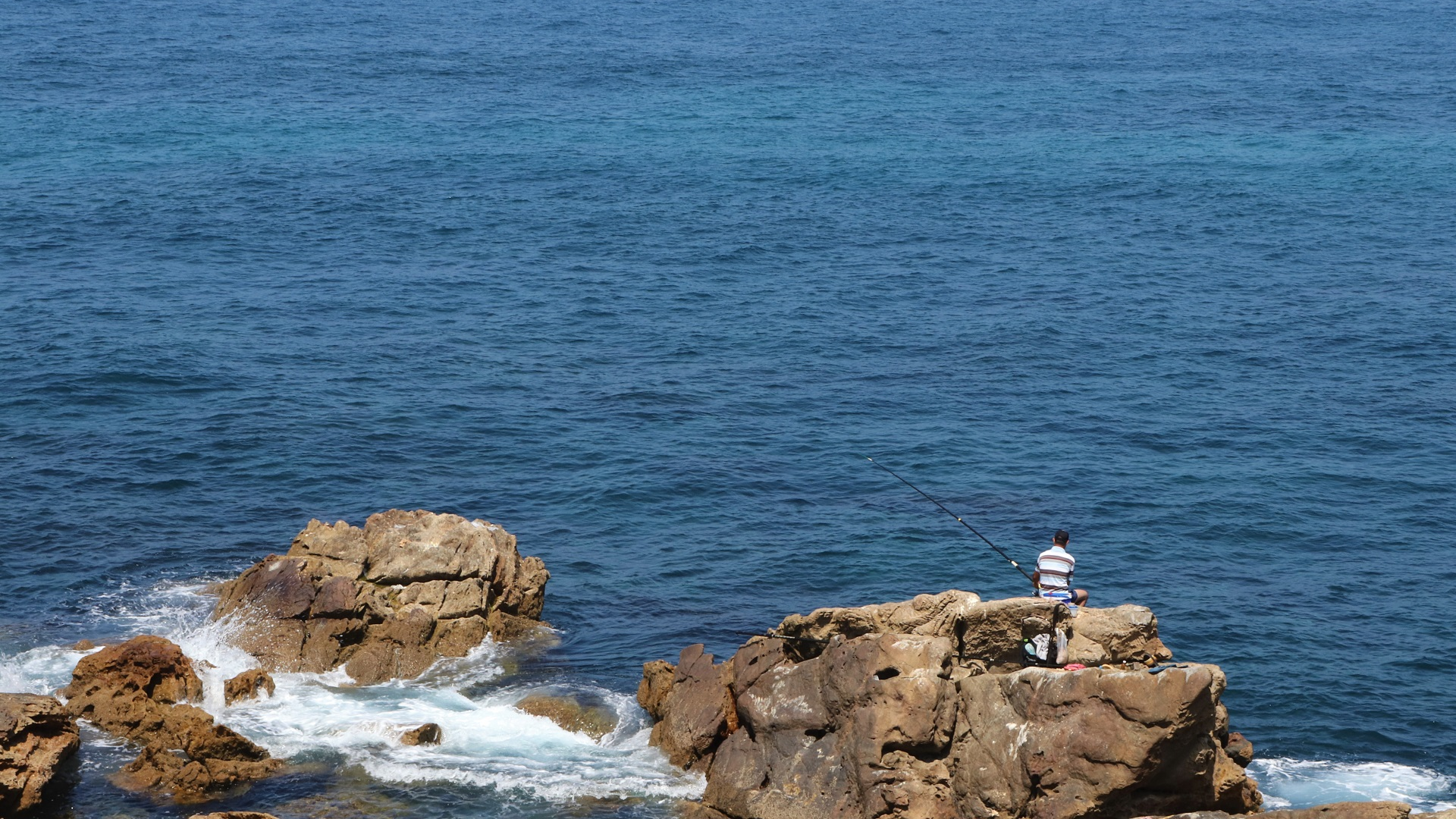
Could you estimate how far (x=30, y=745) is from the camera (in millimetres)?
25172

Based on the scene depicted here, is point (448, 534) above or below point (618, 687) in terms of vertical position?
above

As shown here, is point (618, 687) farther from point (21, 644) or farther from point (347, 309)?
point (347, 309)

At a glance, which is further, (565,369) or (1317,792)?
(565,369)

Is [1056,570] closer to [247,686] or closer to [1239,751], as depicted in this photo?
[1239,751]

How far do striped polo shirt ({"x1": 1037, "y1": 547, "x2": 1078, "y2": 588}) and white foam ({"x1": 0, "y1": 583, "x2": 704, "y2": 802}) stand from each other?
22.5 ft

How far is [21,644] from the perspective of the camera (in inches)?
1249

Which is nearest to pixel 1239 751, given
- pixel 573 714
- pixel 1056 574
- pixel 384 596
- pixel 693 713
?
pixel 1056 574

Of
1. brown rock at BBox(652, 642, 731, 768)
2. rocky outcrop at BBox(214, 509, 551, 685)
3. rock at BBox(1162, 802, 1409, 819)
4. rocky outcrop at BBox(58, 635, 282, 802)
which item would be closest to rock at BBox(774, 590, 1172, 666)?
brown rock at BBox(652, 642, 731, 768)

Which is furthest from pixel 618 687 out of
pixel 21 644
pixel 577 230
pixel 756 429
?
pixel 577 230

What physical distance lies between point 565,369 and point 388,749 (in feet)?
82.3

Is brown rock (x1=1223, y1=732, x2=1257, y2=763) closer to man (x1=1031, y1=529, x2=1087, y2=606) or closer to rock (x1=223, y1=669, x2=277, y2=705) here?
man (x1=1031, y1=529, x2=1087, y2=606)

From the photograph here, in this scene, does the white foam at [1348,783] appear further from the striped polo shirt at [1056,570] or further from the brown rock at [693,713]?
the brown rock at [693,713]

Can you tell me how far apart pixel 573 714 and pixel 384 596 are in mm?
5484

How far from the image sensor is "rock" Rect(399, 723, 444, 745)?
1102 inches
